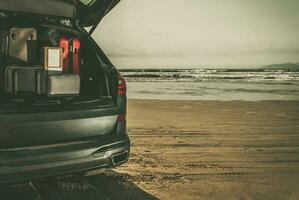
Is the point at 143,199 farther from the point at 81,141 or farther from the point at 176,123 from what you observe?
the point at 176,123

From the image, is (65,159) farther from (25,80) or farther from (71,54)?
(71,54)

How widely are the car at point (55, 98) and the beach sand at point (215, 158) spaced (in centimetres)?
102

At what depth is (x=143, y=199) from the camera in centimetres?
426

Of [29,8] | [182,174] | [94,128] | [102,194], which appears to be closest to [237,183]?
[182,174]

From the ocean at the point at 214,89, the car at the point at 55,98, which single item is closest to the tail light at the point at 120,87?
the car at the point at 55,98

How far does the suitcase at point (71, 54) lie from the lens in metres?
5.05

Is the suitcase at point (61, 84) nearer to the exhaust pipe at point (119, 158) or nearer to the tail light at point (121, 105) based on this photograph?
the tail light at point (121, 105)

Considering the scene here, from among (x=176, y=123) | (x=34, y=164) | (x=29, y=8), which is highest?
(x=29, y=8)

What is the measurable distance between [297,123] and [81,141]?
8.38 meters

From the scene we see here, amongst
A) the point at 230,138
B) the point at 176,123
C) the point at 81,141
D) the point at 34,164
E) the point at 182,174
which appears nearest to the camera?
the point at 34,164

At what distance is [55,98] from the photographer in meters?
4.04

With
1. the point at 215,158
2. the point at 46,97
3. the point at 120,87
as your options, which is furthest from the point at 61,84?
the point at 215,158

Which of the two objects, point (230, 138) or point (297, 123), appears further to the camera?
point (297, 123)

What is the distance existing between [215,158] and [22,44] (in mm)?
3302
